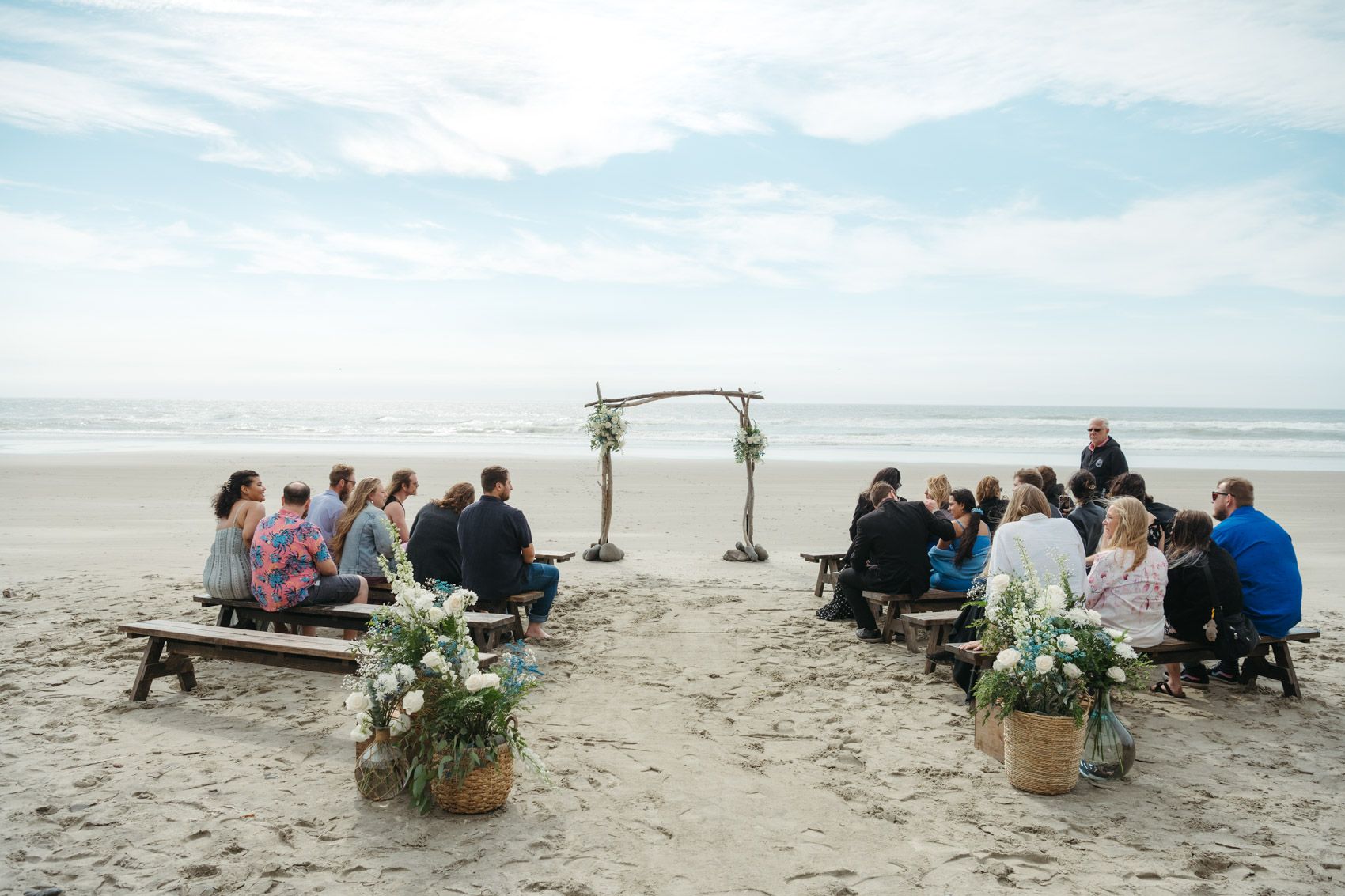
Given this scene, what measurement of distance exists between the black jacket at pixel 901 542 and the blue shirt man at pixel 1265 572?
1.97m

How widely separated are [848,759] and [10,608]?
7.51 m

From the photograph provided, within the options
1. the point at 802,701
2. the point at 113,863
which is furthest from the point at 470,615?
the point at 113,863

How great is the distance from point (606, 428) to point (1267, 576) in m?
7.10

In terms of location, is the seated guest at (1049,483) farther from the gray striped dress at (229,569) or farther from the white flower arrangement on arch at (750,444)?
the gray striped dress at (229,569)

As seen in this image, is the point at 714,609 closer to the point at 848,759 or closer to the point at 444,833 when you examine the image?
the point at 848,759

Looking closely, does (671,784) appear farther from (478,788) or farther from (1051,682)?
(1051,682)

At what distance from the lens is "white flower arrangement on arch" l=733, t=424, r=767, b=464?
36.3 feet

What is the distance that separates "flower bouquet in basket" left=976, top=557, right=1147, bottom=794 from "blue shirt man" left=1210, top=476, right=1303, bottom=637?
2.21 meters

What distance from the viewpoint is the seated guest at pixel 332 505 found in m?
7.17

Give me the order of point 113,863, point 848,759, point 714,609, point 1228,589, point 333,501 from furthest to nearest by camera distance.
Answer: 1. point 714,609
2. point 333,501
3. point 1228,589
4. point 848,759
5. point 113,863

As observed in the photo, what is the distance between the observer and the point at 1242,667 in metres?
6.14

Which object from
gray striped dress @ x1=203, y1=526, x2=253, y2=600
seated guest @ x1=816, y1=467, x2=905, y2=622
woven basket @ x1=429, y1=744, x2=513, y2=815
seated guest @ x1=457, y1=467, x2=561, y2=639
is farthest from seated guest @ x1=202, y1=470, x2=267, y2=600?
seated guest @ x1=816, y1=467, x2=905, y2=622

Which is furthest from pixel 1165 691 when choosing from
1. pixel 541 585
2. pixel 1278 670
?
pixel 541 585

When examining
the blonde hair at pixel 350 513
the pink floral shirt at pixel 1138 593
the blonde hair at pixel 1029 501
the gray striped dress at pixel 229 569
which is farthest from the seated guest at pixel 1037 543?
the gray striped dress at pixel 229 569
